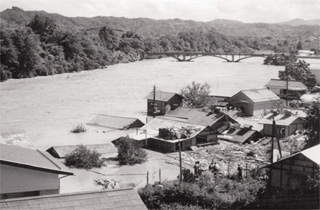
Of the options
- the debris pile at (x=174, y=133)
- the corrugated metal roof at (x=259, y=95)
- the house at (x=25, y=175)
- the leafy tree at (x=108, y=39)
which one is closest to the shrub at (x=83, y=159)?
the debris pile at (x=174, y=133)

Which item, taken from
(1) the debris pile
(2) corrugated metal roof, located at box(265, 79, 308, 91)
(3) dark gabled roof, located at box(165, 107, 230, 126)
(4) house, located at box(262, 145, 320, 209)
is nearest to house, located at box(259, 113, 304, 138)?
(3) dark gabled roof, located at box(165, 107, 230, 126)

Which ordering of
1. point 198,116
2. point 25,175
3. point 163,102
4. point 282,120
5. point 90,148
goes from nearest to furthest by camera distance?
point 25,175 → point 90,148 → point 282,120 → point 198,116 → point 163,102

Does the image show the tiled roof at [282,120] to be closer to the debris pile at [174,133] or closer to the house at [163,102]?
the debris pile at [174,133]

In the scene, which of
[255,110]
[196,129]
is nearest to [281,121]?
[196,129]

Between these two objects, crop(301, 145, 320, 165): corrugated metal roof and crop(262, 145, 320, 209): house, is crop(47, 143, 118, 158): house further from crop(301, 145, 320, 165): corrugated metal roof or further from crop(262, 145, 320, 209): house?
crop(301, 145, 320, 165): corrugated metal roof

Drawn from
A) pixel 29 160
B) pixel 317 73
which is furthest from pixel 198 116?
pixel 317 73

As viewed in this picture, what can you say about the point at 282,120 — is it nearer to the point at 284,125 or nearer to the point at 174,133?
the point at 284,125

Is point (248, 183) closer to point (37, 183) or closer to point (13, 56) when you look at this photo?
point (37, 183)
